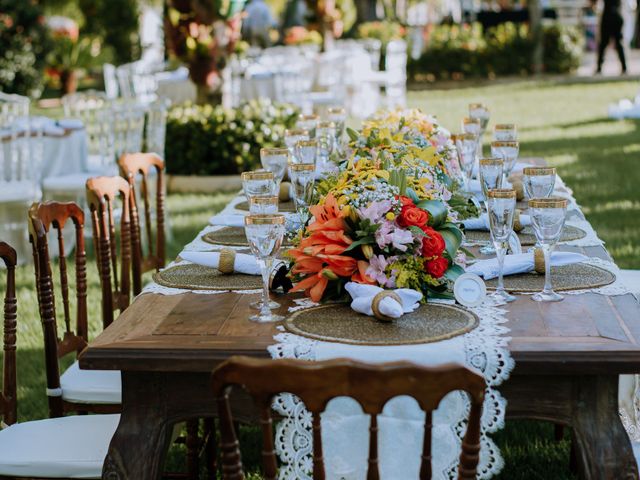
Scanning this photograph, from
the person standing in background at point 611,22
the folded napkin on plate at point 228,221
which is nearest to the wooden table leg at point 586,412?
the folded napkin on plate at point 228,221

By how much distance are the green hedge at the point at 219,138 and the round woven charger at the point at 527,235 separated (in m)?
6.13

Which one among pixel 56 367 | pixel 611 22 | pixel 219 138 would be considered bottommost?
pixel 56 367

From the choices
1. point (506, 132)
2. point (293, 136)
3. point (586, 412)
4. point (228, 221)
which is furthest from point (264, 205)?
point (506, 132)

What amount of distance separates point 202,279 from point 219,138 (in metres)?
6.73

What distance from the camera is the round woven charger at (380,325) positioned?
7.40ft

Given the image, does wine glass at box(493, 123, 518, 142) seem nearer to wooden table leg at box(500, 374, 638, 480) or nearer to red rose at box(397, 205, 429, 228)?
red rose at box(397, 205, 429, 228)

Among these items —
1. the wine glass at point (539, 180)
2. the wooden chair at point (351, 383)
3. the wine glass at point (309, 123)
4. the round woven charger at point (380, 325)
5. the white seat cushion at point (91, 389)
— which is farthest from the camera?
the wine glass at point (309, 123)

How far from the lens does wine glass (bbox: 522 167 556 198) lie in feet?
9.54

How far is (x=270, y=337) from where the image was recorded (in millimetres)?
2309

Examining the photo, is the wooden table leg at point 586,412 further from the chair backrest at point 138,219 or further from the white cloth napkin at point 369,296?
the chair backrest at point 138,219

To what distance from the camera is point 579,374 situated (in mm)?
2172

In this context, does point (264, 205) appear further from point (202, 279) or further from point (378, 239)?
point (202, 279)

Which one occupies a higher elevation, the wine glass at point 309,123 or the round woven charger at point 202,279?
the wine glass at point 309,123

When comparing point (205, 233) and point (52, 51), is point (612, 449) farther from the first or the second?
point (52, 51)
